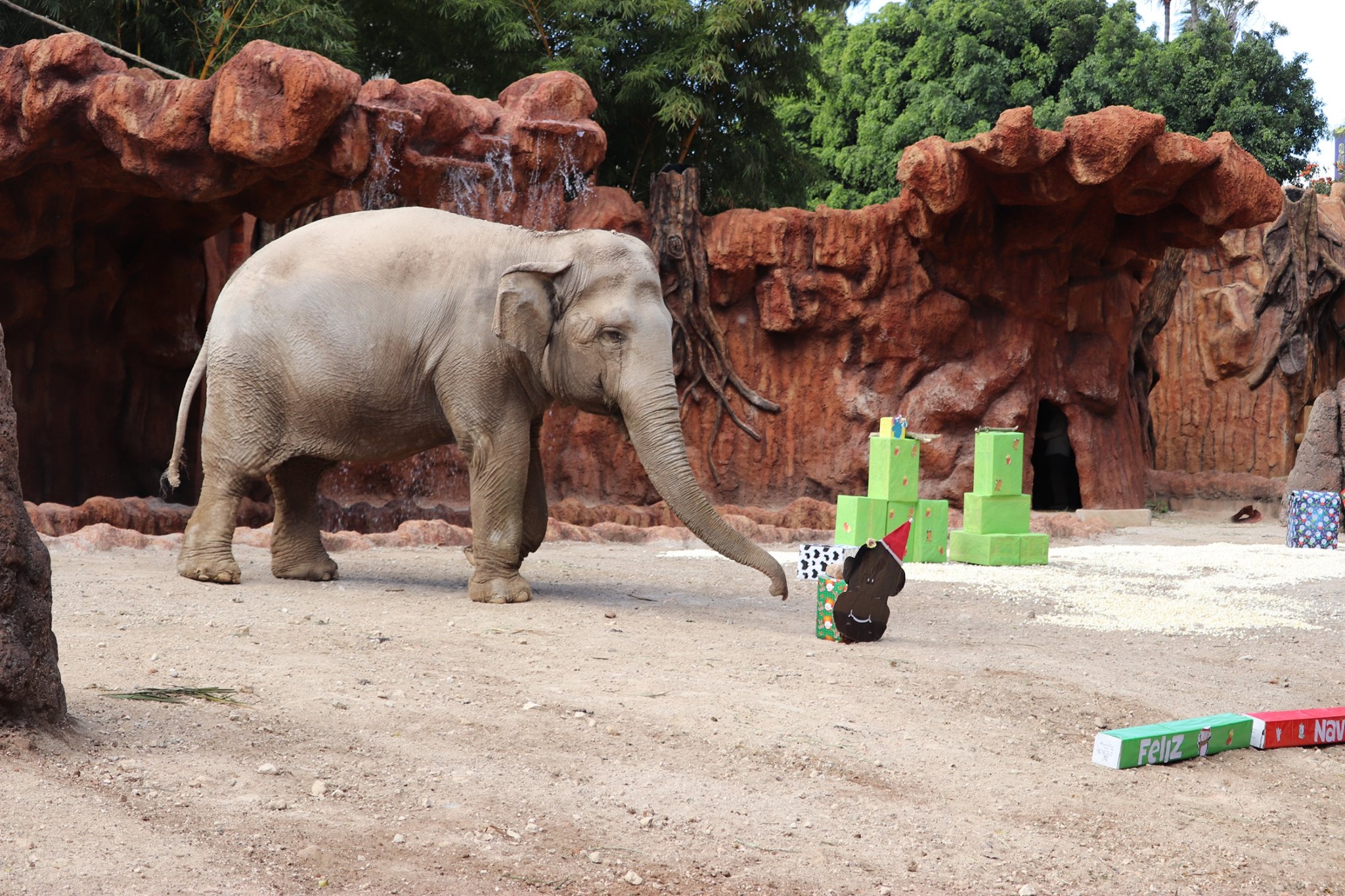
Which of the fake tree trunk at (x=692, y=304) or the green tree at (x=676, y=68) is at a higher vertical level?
the green tree at (x=676, y=68)

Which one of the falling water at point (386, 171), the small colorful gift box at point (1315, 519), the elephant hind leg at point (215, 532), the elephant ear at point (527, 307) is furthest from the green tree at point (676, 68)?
the elephant hind leg at point (215, 532)

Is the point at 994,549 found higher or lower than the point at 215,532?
lower

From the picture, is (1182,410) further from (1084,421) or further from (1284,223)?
(1084,421)

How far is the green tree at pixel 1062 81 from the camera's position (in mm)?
23812

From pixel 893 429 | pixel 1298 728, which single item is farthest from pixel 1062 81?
pixel 1298 728

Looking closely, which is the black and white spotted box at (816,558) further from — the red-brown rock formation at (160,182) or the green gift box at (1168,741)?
the red-brown rock formation at (160,182)

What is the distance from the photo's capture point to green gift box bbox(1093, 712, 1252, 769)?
3920 millimetres

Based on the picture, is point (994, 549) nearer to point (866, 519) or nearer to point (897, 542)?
point (866, 519)

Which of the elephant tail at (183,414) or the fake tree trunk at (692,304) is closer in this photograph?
the elephant tail at (183,414)

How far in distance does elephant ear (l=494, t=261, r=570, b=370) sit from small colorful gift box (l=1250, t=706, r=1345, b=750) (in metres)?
3.45

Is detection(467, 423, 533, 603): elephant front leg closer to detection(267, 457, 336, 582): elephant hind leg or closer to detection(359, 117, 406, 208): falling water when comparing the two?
detection(267, 457, 336, 582): elephant hind leg

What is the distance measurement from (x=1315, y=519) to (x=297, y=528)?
9141 mm

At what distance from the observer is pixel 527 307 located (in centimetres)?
629

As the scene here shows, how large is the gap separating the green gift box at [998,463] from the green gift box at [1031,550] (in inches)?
14.6
